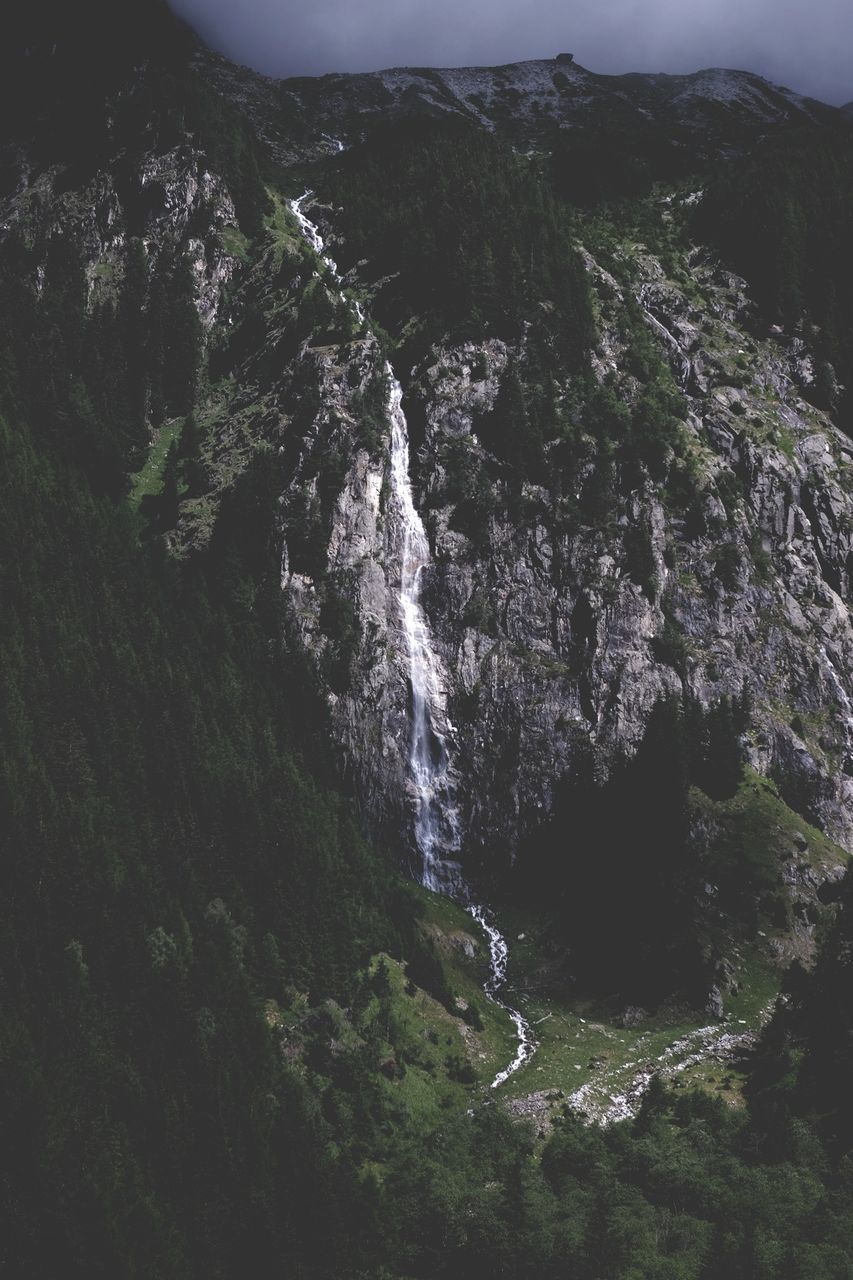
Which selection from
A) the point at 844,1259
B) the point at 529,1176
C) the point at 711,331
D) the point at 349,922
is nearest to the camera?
the point at 844,1259

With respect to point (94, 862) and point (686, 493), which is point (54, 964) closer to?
point (94, 862)

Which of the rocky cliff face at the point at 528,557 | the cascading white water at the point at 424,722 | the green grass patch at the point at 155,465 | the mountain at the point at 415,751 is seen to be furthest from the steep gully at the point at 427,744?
the green grass patch at the point at 155,465

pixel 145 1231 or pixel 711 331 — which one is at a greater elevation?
pixel 711 331

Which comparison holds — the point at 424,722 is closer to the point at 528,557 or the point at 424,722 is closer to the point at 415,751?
the point at 415,751

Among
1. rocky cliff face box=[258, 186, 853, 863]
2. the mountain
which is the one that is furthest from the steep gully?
rocky cliff face box=[258, 186, 853, 863]

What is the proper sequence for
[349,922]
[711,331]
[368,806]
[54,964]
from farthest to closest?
1. [711,331]
2. [368,806]
3. [349,922]
4. [54,964]

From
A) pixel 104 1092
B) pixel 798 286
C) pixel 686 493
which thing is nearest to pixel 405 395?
pixel 686 493

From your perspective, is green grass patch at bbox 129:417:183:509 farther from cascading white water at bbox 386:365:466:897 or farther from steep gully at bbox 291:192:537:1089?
steep gully at bbox 291:192:537:1089
